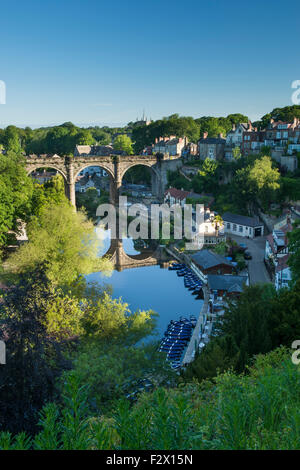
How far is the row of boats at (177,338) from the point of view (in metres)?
20.7

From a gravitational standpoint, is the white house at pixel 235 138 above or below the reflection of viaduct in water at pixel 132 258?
above

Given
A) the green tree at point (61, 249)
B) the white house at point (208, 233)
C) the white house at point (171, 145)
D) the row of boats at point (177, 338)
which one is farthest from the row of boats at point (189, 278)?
the white house at point (171, 145)

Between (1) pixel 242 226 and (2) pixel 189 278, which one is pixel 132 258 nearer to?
(2) pixel 189 278

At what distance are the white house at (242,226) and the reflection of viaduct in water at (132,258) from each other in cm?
759

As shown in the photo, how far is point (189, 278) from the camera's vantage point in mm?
32438

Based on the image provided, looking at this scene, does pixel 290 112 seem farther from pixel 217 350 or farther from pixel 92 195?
pixel 217 350

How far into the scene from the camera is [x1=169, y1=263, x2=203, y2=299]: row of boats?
3052 centimetres

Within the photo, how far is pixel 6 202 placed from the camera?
29750 millimetres

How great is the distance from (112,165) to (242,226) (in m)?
23.0

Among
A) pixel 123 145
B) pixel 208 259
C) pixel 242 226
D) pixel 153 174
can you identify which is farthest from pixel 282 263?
pixel 123 145

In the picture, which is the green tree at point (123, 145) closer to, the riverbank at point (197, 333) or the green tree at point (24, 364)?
the riverbank at point (197, 333)

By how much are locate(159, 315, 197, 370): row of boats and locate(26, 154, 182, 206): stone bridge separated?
3093 centimetres

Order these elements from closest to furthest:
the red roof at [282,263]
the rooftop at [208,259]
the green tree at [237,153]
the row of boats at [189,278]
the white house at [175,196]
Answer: the red roof at [282,263], the row of boats at [189,278], the rooftop at [208,259], the white house at [175,196], the green tree at [237,153]

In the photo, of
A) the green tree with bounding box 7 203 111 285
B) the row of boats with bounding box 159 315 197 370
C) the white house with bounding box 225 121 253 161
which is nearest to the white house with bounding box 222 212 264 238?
the white house with bounding box 225 121 253 161
